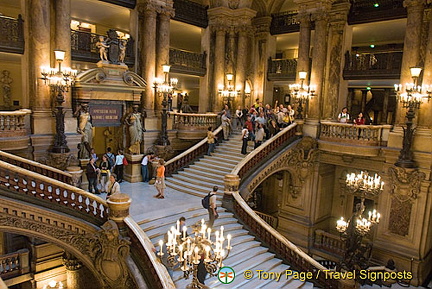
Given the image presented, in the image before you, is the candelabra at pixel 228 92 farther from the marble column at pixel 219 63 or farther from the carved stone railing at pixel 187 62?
the carved stone railing at pixel 187 62

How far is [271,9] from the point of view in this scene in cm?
1947

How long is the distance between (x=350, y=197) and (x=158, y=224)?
10.8 meters

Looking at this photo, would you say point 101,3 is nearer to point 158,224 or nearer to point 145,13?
point 145,13

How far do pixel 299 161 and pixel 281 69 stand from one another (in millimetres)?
6277

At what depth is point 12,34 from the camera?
39.9 ft

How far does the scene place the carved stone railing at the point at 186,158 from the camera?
1442 centimetres

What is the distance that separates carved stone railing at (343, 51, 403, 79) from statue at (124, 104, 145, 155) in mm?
9934

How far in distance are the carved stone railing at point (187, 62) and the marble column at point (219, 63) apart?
Result: 678 millimetres

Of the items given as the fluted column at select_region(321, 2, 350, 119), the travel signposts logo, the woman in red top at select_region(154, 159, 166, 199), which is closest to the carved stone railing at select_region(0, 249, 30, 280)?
the woman in red top at select_region(154, 159, 166, 199)

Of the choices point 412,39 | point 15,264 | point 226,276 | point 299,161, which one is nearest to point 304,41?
point 412,39

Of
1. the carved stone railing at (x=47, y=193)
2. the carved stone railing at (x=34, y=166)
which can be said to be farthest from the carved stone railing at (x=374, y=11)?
the carved stone railing at (x=34, y=166)

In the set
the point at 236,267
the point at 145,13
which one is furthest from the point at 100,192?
the point at 145,13

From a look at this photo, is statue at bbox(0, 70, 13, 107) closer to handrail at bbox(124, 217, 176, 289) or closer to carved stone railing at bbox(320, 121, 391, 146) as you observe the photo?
handrail at bbox(124, 217, 176, 289)

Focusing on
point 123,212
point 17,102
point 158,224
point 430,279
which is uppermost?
point 17,102
